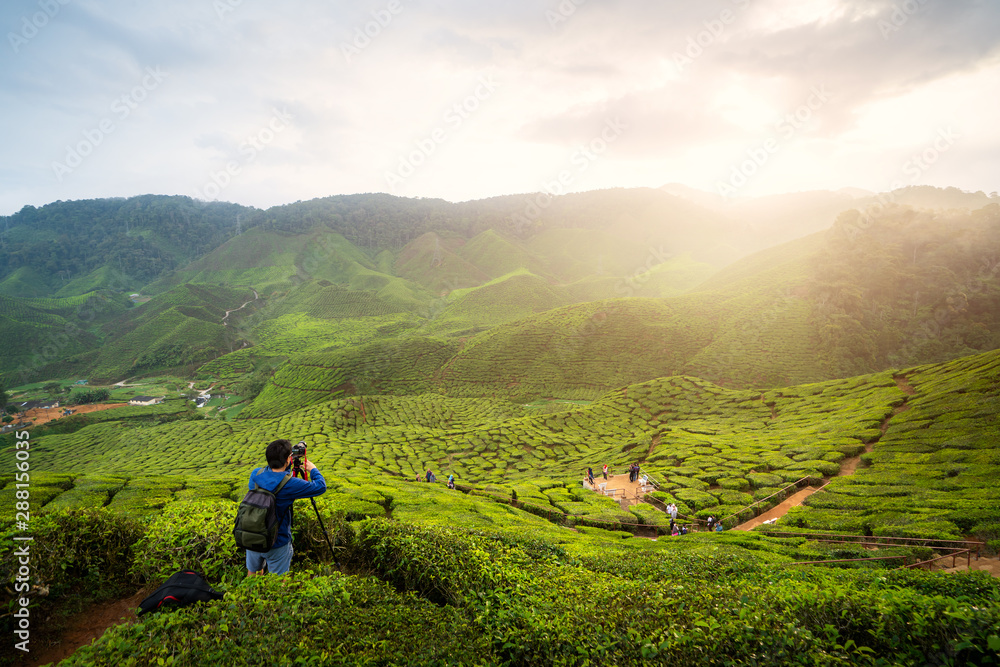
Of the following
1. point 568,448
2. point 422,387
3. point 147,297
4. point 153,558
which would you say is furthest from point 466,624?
point 147,297

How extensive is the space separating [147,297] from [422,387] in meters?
141

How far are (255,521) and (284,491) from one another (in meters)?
0.59

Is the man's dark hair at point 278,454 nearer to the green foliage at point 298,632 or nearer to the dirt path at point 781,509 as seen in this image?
the green foliage at point 298,632

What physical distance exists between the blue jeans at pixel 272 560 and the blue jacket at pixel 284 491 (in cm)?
12

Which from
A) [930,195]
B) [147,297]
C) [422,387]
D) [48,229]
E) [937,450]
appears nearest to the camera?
[937,450]

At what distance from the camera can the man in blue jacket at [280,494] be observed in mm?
6379

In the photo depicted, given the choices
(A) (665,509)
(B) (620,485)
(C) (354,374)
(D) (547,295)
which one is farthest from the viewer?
(D) (547,295)

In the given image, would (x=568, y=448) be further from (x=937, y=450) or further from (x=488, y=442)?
(x=937, y=450)

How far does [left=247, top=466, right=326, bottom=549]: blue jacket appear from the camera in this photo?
6.36m

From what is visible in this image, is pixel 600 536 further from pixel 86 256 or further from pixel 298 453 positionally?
pixel 86 256

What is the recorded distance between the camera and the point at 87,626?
245 inches

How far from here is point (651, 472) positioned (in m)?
23.7

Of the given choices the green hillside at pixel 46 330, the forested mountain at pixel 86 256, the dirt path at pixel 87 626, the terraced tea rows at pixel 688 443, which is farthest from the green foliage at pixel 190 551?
the forested mountain at pixel 86 256

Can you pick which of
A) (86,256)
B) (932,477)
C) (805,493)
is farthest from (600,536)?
(86,256)
